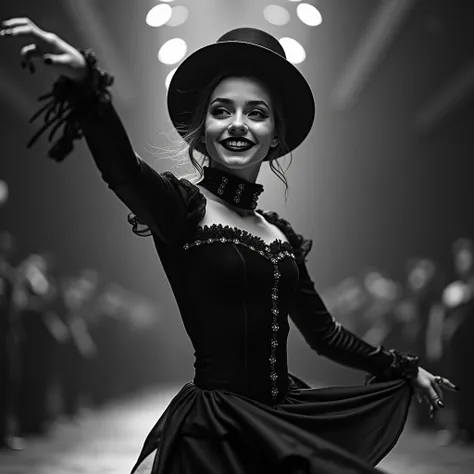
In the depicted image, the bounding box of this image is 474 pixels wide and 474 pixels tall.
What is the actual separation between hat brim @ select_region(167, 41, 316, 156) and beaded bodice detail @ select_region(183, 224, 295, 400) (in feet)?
0.97

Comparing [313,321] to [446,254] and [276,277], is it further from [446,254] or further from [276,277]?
[446,254]

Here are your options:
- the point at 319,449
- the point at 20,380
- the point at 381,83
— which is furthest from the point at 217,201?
the point at 381,83

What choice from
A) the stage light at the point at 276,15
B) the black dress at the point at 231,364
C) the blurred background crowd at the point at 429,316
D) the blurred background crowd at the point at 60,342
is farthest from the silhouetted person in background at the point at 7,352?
the black dress at the point at 231,364

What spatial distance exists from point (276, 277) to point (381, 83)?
342 centimetres

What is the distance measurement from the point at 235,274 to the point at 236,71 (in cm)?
43

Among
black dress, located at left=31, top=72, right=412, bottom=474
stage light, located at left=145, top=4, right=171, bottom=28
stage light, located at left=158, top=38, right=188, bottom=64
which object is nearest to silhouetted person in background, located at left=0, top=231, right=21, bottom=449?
stage light, located at left=158, top=38, right=188, bottom=64

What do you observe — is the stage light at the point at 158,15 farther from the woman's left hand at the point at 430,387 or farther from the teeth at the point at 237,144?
the woman's left hand at the point at 430,387

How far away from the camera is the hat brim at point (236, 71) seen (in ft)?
4.09

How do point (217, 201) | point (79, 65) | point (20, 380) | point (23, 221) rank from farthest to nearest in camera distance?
point (23, 221)
point (20, 380)
point (217, 201)
point (79, 65)

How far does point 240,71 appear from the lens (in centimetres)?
127

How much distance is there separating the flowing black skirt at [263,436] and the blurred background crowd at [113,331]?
8.12ft

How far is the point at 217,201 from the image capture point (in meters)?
1.25

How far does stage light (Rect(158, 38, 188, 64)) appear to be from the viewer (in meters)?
3.54

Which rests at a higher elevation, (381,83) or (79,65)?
(381,83)
